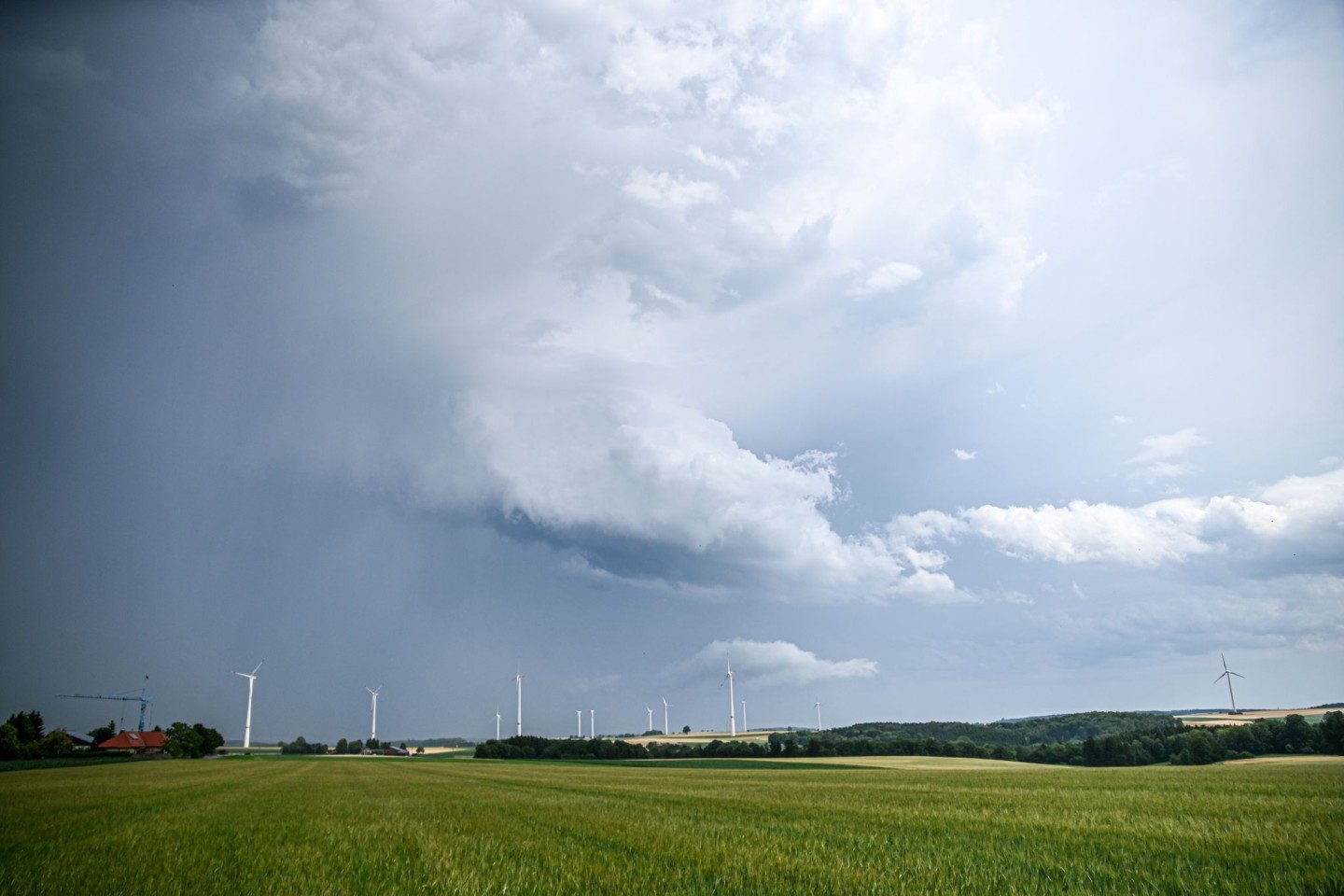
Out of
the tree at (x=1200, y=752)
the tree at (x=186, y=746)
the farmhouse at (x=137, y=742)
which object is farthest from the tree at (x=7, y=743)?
the tree at (x=1200, y=752)

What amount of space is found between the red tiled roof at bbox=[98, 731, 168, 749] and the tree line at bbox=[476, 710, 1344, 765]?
83.2 meters

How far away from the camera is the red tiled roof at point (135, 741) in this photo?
174 metres

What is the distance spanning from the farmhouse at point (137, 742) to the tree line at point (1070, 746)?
81.6m

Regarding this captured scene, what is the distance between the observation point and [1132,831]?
14945 mm

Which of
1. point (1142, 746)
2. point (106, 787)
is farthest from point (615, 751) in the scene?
point (106, 787)

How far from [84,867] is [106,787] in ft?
132

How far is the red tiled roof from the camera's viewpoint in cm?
17362

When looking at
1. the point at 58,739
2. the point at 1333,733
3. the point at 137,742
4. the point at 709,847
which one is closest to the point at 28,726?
the point at 58,739

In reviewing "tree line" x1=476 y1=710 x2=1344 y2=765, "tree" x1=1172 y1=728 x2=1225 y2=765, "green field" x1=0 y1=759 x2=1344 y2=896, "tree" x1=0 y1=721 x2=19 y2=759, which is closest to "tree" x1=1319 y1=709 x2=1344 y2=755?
"tree line" x1=476 y1=710 x2=1344 y2=765

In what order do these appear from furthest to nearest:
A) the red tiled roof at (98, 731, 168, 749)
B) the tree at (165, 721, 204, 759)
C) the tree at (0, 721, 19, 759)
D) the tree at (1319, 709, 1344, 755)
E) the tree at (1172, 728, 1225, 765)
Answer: the red tiled roof at (98, 731, 168, 749) → the tree at (165, 721, 204, 759) → the tree at (0, 721, 19, 759) → the tree at (1172, 728, 1225, 765) → the tree at (1319, 709, 1344, 755)

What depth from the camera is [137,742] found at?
584 feet

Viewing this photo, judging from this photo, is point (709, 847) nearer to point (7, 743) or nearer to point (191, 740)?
point (7, 743)

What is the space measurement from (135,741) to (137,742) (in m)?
0.73

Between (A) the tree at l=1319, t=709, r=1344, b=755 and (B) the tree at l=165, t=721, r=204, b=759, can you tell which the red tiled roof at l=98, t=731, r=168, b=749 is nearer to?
(B) the tree at l=165, t=721, r=204, b=759
